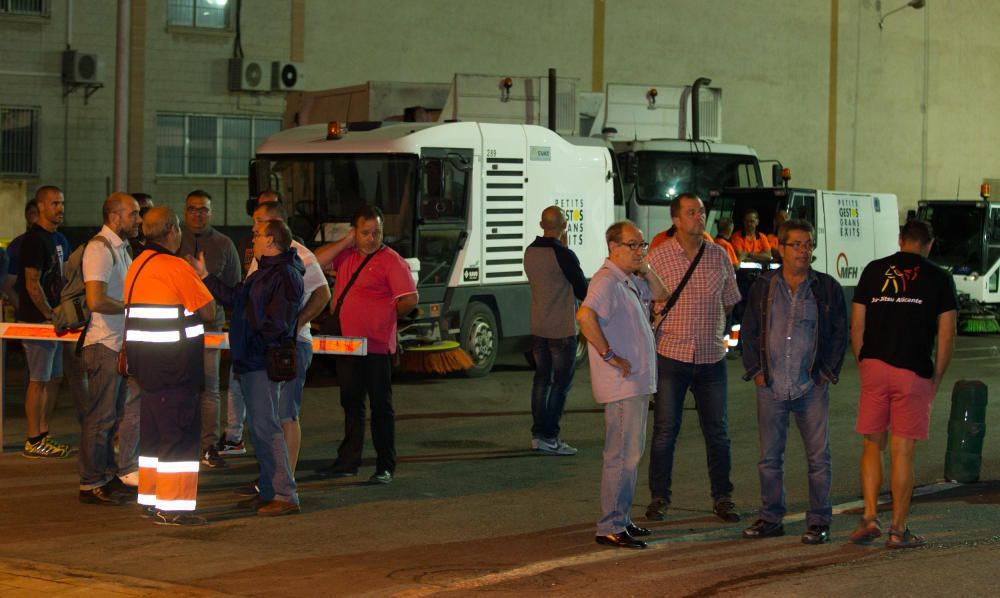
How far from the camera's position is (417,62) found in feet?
102

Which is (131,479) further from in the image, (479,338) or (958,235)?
(958,235)

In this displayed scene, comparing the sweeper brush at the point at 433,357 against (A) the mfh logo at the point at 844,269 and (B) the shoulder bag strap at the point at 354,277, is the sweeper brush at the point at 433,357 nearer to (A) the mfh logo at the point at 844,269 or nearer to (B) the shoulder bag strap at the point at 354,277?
(B) the shoulder bag strap at the point at 354,277

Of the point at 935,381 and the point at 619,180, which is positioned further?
the point at 619,180

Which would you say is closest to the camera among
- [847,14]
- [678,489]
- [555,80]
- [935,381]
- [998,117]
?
[935,381]

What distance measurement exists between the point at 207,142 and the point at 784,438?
21791mm

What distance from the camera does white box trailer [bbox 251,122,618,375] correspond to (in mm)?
16688

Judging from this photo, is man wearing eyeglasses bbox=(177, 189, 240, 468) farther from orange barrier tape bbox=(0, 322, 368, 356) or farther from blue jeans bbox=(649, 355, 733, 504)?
blue jeans bbox=(649, 355, 733, 504)

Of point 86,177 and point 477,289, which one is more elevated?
point 86,177

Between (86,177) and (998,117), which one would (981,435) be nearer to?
(86,177)

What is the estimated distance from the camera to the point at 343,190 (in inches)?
669

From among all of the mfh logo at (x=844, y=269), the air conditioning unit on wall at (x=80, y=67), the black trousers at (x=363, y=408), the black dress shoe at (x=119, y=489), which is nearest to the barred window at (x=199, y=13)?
the air conditioning unit on wall at (x=80, y=67)

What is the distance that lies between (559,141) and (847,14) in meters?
24.3

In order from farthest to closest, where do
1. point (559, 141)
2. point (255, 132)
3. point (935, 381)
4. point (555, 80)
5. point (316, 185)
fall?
point (255, 132)
point (555, 80)
point (559, 141)
point (316, 185)
point (935, 381)

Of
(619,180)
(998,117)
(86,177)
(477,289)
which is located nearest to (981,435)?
(477,289)
